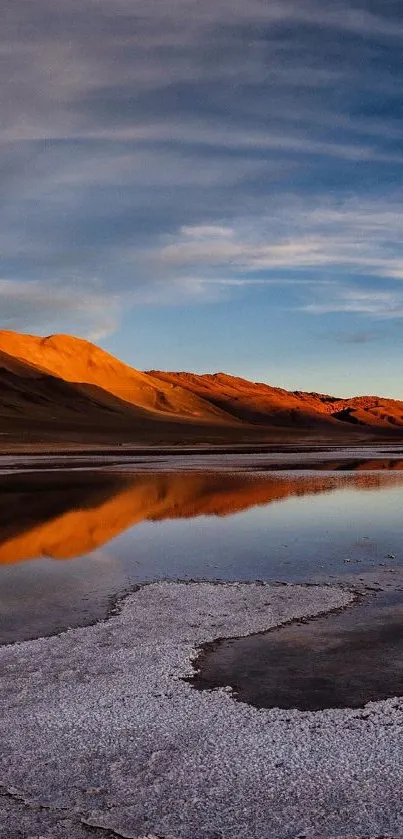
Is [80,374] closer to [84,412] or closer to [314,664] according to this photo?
[84,412]

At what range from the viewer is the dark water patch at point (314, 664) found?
677 centimetres

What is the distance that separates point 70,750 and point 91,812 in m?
0.91

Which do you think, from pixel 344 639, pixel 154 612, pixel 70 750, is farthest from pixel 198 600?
pixel 70 750

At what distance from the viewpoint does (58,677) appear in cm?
730

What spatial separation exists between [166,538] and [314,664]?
8.97 metres

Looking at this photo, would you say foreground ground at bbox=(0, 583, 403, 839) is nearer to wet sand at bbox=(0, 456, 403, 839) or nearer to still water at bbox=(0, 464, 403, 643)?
wet sand at bbox=(0, 456, 403, 839)

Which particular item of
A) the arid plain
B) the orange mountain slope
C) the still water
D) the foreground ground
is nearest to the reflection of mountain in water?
the still water

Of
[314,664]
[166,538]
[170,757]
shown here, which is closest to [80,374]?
[166,538]

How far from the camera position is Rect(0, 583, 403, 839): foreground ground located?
15.6ft

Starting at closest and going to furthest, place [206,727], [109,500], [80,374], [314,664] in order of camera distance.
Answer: [206,727]
[314,664]
[109,500]
[80,374]

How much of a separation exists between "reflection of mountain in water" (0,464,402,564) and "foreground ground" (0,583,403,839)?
7101mm

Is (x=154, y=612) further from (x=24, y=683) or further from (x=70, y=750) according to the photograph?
(x=70, y=750)

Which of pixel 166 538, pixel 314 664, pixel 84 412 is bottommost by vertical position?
pixel 314 664

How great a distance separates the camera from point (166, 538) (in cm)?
1642
